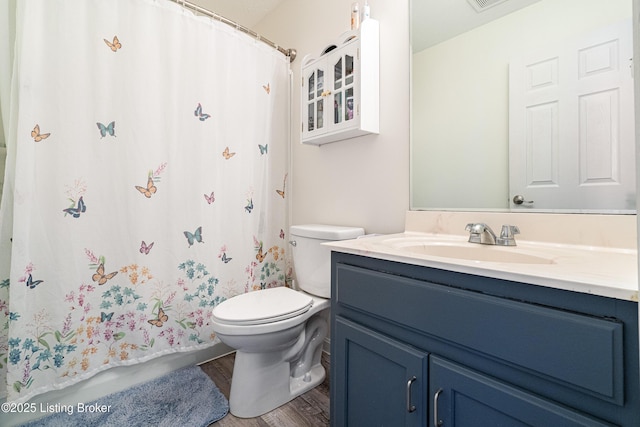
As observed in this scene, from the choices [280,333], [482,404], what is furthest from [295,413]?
[482,404]

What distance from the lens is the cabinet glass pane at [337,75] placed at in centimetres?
147

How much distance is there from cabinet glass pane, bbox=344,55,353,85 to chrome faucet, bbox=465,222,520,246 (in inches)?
35.9

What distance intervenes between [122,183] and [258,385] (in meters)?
1.12

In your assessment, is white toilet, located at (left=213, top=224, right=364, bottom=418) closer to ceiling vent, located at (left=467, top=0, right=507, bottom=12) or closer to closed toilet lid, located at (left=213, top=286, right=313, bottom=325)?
closed toilet lid, located at (left=213, top=286, right=313, bottom=325)

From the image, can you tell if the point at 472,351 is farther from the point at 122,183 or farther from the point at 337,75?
the point at 122,183

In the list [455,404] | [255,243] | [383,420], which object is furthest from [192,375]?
[455,404]

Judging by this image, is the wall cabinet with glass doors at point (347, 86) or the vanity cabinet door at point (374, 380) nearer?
the vanity cabinet door at point (374, 380)

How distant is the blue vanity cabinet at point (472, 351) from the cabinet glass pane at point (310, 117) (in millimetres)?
894

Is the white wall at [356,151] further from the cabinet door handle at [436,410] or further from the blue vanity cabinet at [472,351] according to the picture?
the cabinet door handle at [436,410]

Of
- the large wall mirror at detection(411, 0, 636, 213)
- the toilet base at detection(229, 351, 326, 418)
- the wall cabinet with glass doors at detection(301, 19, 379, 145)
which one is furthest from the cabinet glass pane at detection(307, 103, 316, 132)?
the toilet base at detection(229, 351, 326, 418)

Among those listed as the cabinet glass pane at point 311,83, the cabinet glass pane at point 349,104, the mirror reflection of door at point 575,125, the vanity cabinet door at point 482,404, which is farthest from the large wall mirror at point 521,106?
the vanity cabinet door at point 482,404

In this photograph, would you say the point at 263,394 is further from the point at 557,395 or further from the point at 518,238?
the point at 518,238

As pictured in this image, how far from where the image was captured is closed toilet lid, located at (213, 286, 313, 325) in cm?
117

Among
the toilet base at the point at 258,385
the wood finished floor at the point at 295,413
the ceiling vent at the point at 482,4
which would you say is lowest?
the wood finished floor at the point at 295,413
